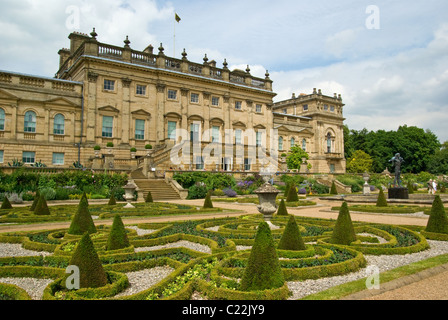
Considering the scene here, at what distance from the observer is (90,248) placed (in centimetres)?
480

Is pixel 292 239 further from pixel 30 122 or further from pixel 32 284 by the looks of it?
pixel 30 122

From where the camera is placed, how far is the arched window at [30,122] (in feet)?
93.5

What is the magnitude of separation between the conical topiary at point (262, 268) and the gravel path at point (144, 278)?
5.53 ft

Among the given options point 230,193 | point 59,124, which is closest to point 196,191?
point 230,193

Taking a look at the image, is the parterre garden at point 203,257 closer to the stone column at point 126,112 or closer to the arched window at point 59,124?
the arched window at point 59,124

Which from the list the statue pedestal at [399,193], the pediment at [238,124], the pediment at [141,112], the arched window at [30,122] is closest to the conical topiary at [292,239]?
the statue pedestal at [399,193]

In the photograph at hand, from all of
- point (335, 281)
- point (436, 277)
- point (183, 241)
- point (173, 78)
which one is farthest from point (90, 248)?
point (173, 78)

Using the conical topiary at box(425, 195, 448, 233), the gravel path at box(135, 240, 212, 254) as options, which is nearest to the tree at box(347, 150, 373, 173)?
the conical topiary at box(425, 195, 448, 233)

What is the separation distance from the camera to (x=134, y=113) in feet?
109

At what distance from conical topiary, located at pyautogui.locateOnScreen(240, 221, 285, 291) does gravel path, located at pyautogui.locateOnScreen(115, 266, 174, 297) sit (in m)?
1.68
